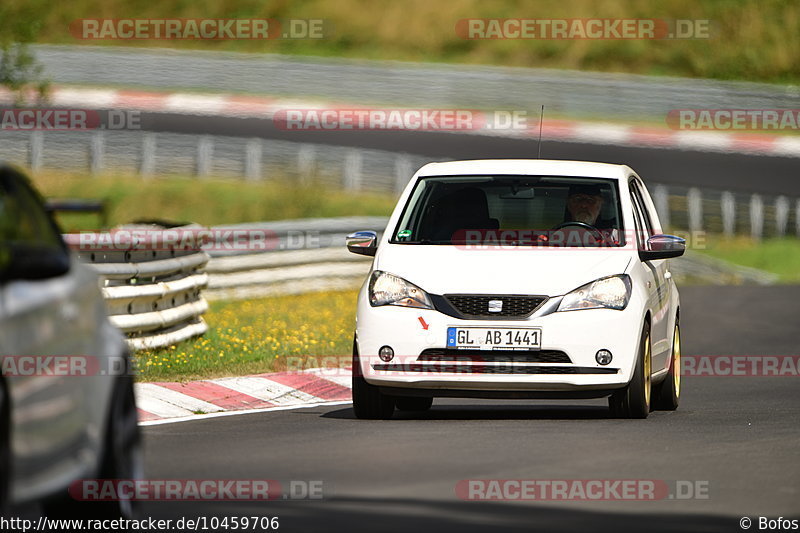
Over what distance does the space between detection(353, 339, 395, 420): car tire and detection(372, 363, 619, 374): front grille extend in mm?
283

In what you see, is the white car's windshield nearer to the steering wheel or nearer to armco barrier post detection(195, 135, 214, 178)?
the steering wheel

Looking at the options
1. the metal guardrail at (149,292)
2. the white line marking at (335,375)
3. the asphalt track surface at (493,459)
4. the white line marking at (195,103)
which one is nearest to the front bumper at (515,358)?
the asphalt track surface at (493,459)

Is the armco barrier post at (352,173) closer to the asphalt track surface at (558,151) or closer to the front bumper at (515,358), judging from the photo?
the asphalt track surface at (558,151)

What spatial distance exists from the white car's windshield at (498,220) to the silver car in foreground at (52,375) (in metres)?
4.92

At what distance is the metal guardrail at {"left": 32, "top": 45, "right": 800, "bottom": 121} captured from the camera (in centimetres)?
4203

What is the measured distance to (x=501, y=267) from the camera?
1160 centimetres

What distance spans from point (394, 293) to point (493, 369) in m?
0.85

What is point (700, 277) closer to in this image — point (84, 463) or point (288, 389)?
point (288, 389)

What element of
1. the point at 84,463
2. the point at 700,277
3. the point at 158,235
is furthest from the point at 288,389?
the point at 700,277

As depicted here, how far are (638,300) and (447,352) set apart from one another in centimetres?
134

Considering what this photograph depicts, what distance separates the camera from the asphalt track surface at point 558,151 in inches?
1467

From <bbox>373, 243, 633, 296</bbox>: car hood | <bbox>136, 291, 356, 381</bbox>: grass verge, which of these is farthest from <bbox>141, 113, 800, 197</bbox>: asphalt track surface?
<bbox>373, 243, 633, 296</bbox>: car hood

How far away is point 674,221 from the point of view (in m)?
33.1

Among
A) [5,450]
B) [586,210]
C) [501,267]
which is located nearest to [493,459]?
[501,267]
